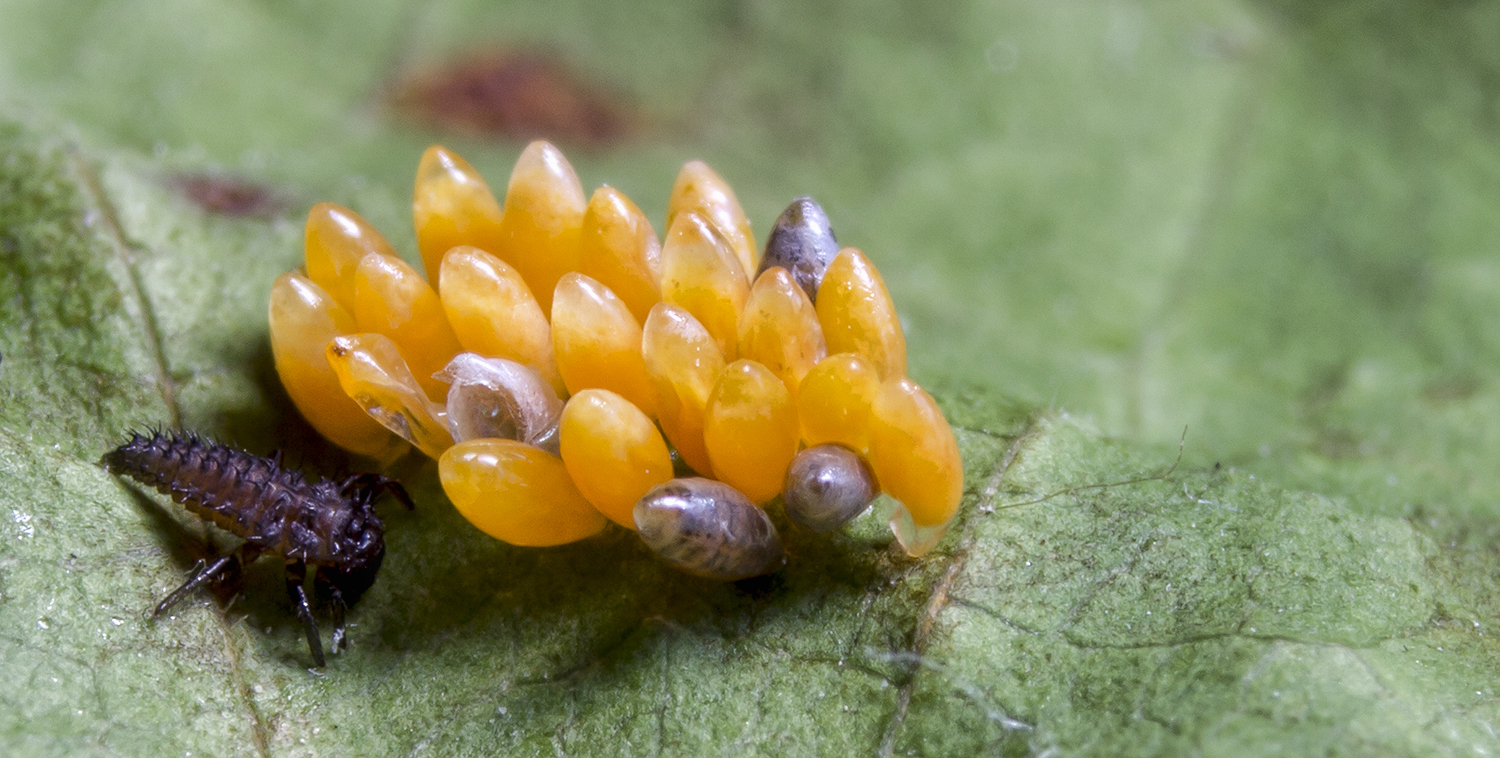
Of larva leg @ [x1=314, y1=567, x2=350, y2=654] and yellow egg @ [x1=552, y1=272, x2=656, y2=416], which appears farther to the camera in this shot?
larva leg @ [x1=314, y1=567, x2=350, y2=654]

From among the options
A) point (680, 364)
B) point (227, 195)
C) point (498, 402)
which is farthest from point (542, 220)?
point (227, 195)

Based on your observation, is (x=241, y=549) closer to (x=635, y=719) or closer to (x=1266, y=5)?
(x=635, y=719)

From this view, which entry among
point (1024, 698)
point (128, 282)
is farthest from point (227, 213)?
point (1024, 698)

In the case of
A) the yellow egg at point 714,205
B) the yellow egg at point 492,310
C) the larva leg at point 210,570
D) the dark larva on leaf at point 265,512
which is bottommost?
the larva leg at point 210,570

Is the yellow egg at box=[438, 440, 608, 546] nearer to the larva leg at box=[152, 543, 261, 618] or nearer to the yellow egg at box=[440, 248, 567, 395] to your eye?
the yellow egg at box=[440, 248, 567, 395]

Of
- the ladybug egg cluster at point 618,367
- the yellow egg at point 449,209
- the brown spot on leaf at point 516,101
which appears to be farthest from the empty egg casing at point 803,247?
the brown spot on leaf at point 516,101

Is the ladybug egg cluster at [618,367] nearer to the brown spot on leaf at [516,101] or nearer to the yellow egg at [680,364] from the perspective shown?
the yellow egg at [680,364]

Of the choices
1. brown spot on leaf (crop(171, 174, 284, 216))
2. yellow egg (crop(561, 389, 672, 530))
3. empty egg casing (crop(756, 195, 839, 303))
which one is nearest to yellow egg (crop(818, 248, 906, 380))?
empty egg casing (crop(756, 195, 839, 303))

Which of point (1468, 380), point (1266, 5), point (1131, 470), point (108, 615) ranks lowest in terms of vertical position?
point (108, 615)
